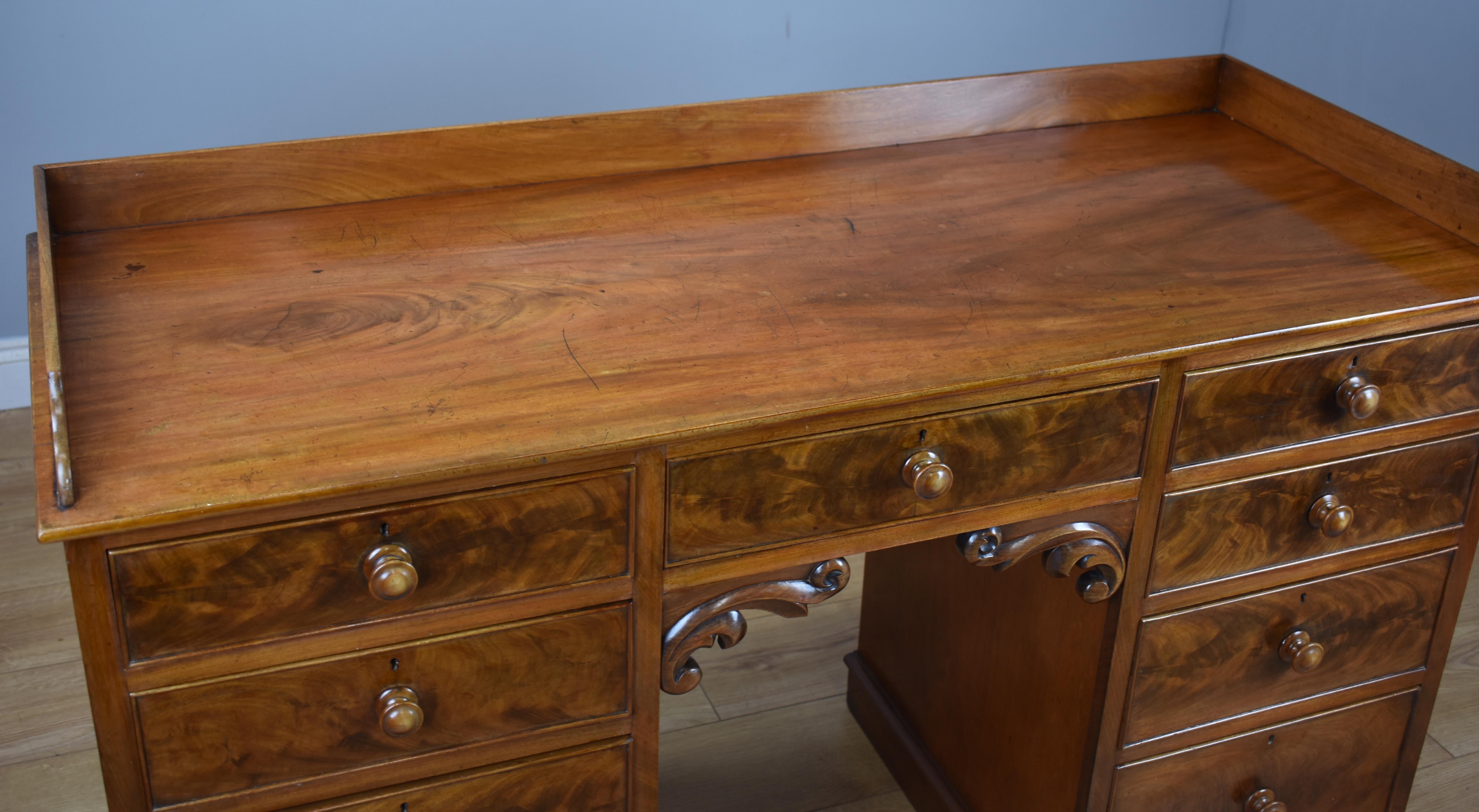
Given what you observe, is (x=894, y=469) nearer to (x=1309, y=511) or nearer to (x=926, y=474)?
(x=926, y=474)

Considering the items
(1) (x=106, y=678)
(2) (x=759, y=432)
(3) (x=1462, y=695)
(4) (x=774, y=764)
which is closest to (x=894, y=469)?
(2) (x=759, y=432)

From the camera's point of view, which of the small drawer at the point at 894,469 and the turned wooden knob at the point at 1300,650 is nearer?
the small drawer at the point at 894,469

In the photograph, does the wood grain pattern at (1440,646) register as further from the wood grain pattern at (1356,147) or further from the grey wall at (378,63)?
the grey wall at (378,63)

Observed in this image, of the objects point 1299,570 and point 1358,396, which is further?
point 1299,570

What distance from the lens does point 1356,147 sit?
5.32 ft

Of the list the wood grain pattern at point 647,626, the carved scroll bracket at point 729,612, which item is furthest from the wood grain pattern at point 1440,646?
the wood grain pattern at point 647,626

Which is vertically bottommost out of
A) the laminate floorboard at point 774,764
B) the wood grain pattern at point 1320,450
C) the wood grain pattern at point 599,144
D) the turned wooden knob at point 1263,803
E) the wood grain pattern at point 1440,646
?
the laminate floorboard at point 774,764

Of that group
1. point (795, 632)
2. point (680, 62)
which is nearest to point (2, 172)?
point (680, 62)

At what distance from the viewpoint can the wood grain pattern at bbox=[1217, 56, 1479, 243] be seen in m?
1.49

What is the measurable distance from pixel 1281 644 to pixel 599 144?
3.25 ft

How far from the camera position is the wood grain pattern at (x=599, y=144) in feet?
4.59

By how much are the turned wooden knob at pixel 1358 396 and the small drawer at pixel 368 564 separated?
761 millimetres

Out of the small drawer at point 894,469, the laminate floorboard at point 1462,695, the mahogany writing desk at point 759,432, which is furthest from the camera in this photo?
the laminate floorboard at point 1462,695

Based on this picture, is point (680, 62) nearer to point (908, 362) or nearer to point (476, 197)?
point (476, 197)
